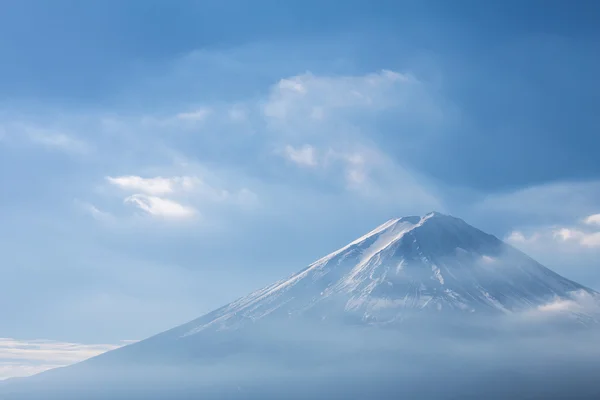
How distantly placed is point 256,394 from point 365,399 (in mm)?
29449

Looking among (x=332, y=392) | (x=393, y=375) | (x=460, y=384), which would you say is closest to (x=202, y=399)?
(x=332, y=392)

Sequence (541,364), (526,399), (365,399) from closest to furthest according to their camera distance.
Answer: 1. (526,399)
2. (365,399)
3. (541,364)

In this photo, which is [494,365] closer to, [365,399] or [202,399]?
[365,399]

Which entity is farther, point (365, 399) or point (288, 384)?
A: point (288, 384)

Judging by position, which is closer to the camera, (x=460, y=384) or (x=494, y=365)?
(x=460, y=384)

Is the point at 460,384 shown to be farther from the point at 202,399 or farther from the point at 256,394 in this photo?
the point at 202,399

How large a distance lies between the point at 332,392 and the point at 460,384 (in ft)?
99.7

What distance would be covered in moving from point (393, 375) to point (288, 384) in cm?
2635

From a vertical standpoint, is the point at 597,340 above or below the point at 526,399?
above

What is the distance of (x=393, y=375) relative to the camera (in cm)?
19738

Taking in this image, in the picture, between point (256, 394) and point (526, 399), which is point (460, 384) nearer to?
point (526, 399)

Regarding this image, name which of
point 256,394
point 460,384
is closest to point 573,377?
point 460,384

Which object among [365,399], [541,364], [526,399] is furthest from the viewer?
[541,364]

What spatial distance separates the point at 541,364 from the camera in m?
196
